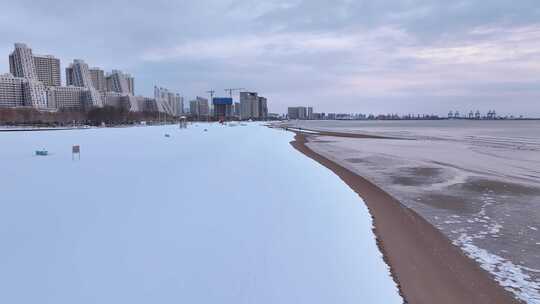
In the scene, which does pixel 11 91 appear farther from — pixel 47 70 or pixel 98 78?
pixel 98 78

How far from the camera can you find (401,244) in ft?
26.1

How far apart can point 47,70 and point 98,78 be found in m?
27.4

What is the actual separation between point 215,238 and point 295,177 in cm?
829

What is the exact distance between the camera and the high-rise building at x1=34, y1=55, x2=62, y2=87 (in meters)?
168

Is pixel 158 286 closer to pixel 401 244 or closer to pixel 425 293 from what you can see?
pixel 425 293

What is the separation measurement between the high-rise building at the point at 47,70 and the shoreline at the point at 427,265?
631 feet

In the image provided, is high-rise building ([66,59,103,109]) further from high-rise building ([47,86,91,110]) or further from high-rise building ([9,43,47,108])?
high-rise building ([9,43,47,108])

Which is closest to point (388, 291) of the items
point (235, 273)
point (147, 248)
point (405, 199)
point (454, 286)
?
point (454, 286)

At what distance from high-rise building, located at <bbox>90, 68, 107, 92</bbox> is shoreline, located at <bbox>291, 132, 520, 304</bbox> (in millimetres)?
209664

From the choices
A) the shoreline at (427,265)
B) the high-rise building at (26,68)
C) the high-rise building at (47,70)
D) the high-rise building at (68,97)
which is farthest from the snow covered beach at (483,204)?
the high-rise building at (47,70)

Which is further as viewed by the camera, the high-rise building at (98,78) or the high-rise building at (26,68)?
the high-rise building at (98,78)

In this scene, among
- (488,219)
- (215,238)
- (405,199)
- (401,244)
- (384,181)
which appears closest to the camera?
(215,238)

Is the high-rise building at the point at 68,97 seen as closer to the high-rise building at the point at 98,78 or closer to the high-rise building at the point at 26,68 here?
the high-rise building at the point at 26,68

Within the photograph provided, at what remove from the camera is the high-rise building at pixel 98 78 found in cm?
19362
